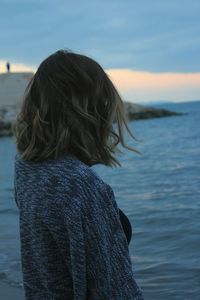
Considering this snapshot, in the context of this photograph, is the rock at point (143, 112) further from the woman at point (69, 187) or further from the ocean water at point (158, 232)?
the woman at point (69, 187)

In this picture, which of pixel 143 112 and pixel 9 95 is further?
pixel 143 112

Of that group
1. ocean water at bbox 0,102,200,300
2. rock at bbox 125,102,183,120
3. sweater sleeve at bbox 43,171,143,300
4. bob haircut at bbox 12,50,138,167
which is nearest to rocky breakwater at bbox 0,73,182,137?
rock at bbox 125,102,183,120

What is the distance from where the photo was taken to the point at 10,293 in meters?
5.30

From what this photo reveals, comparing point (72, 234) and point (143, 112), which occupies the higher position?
point (72, 234)

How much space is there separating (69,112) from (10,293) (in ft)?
13.0

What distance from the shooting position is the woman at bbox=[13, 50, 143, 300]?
1.55m

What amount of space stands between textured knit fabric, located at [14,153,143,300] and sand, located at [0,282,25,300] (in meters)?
3.59

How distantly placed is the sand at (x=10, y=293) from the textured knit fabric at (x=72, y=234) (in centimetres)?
359

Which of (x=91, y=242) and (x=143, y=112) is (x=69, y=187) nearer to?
(x=91, y=242)

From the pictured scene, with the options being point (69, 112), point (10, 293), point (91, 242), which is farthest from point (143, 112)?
point (91, 242)

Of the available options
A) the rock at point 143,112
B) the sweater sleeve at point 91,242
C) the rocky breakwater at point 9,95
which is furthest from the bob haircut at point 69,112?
the rock at point 143,112

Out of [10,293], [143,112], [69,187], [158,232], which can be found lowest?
[143,112]

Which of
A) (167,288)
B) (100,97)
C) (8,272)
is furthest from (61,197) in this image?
(8,272)

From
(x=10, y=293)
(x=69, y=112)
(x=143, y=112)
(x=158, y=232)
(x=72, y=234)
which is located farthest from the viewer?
(x=143, y=112)
